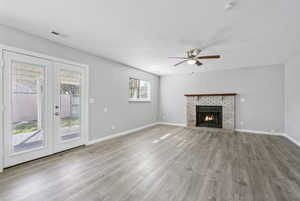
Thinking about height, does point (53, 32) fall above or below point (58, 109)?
above

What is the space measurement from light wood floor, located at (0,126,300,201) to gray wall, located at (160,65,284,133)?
1806 millimetres

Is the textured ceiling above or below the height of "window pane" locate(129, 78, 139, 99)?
above

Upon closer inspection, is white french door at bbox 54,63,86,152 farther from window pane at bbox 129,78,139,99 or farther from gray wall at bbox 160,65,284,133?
gray wall at bbox 160,65,284,133

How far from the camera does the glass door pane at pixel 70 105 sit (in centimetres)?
327

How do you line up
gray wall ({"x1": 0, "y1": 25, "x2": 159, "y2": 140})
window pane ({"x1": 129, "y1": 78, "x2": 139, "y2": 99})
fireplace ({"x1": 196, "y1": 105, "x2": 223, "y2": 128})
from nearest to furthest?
1. gray wall ({"x1": 0, "y1": 25, "x2": 159, "y2": 140})
2. window pane ({"x1": 129, "y1": 78, "x2": 139, "y2": 99})
3. fireplace ({"x1": 196, "y1": 105, "x2": 223, "y2": 128})

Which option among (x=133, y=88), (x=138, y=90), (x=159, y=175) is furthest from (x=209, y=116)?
(x=159, y=175)

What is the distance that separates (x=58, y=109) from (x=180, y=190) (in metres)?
3.13

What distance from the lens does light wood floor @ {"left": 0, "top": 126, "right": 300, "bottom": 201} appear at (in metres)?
1.79

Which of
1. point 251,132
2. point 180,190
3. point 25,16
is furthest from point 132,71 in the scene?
point 251,132

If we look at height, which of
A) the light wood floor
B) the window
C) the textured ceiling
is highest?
the textured ceiling

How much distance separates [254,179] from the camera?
7.00 feet

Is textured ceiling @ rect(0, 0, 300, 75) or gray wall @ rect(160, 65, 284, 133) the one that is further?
gray wall @ rect(160, 65, 284, 133)

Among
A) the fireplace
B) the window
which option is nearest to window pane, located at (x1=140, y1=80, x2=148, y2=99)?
the window

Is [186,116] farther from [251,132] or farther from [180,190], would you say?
[180,190]
